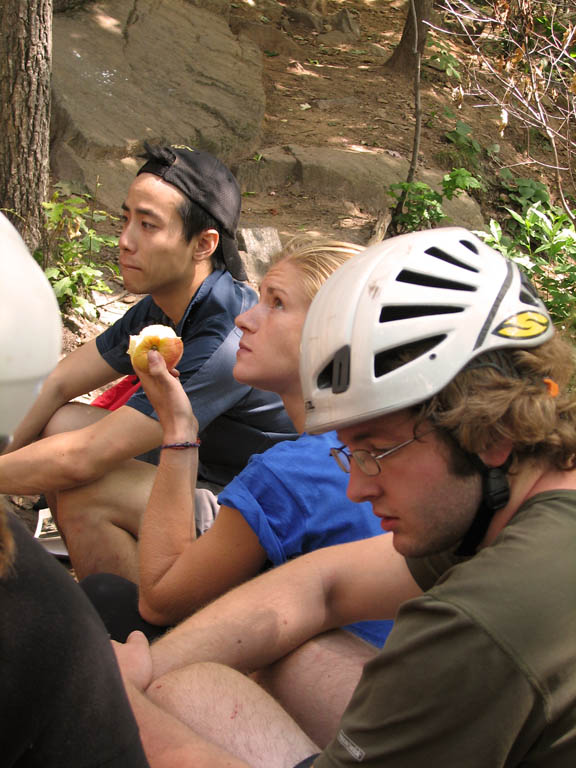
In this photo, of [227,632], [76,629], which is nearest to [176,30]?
[227,632]

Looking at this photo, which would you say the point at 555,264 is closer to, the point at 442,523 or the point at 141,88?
the point at 442,523

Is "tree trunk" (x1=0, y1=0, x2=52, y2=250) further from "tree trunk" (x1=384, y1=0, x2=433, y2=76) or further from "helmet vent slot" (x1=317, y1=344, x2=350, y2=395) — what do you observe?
"tree trunk" (x1=384, y1=0, x2=433, y2=76)

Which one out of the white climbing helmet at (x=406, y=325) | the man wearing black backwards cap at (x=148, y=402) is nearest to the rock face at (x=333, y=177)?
the man wearing black backwards cap at (x=148, y=402)

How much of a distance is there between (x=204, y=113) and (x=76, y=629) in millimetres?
8423

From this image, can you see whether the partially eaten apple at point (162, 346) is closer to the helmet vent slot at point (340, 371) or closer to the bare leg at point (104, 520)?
the bare leg at point (104, 520)

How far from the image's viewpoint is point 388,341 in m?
1.61

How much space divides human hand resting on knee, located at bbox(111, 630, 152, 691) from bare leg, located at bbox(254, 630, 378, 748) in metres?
0.40

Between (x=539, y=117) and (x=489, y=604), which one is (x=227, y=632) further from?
(x=539, y=117)

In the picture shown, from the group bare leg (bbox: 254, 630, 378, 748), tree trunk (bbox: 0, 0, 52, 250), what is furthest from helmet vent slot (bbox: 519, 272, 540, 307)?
tree trunk (bbox: 0, 0, 52, 250)

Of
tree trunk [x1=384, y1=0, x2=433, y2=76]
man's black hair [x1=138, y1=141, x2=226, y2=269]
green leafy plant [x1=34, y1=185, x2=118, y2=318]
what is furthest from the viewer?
tree trunk [x1=384, y1=0, x2=433, y2=76]

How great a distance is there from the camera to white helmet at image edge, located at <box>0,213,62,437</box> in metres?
1.10

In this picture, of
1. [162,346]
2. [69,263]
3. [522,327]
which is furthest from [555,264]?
[522,327]

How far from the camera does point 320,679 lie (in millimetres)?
2252

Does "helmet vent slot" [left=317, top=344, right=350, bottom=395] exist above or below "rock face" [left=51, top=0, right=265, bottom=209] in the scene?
above
